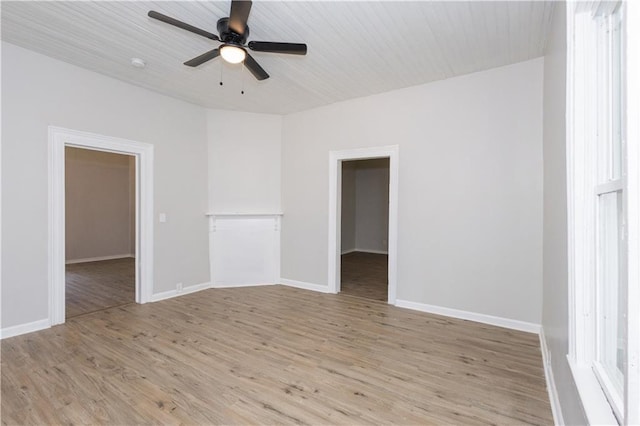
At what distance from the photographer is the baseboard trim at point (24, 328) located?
116 inches

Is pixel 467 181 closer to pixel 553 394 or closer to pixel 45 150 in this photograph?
pixel 553 394

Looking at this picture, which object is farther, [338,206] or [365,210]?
[365,210]

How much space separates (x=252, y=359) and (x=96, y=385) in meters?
1.15

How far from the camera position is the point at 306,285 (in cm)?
486

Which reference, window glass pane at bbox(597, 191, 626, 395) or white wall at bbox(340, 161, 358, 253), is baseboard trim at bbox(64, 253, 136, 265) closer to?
white wall at bbox(340, 161, 358, 253)

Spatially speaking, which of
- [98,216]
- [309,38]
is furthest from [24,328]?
[98,216]

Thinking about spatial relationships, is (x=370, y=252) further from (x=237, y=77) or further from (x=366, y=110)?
(x=237, y=77)

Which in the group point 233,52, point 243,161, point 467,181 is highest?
point 233,52

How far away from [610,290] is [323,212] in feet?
12.1

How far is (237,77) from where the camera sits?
3656mm

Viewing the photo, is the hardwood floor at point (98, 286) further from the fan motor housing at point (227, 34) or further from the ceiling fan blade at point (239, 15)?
Result: the ceiling fan blade at point (239, 15)

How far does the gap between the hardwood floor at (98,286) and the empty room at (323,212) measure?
0.08 m

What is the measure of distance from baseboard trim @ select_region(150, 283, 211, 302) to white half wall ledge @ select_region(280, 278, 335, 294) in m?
1.26

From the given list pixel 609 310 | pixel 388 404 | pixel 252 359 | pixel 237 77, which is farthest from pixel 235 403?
pixel 237 77
